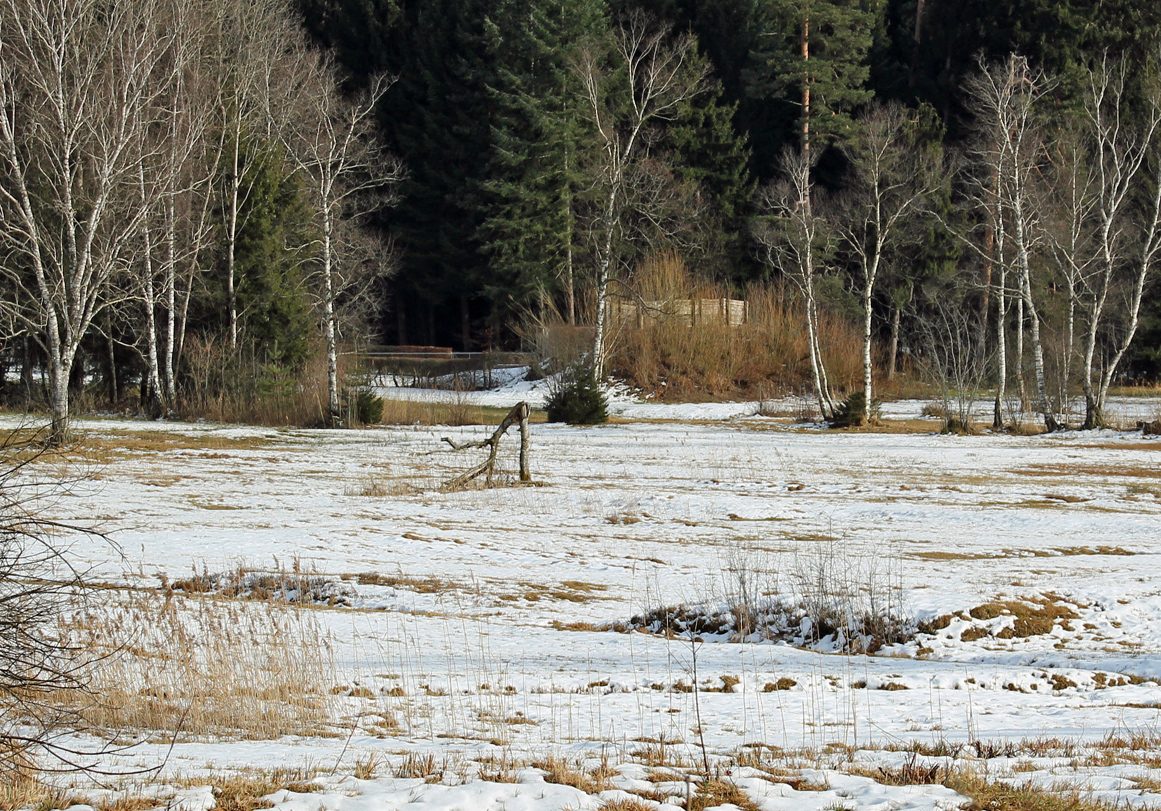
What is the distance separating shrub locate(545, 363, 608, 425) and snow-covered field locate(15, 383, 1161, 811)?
9.19 m

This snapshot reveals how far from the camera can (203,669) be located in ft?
27.1

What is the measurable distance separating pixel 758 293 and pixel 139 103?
29.5m

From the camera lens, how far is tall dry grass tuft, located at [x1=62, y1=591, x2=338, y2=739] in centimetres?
697

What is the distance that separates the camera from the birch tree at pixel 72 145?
2386 centimetres

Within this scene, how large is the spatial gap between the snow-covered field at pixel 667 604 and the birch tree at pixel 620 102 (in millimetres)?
16536

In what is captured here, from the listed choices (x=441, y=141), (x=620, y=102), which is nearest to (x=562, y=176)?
(x=620, y=102)

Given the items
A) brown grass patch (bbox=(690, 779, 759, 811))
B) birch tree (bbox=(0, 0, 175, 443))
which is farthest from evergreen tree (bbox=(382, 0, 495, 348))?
brown grass patch (bbox=(690, 779, 759, 811))

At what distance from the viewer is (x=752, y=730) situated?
289 inches

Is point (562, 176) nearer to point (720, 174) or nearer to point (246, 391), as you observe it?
point (720, 174)

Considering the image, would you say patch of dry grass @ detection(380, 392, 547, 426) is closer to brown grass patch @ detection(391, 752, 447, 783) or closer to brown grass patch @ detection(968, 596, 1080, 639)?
brown grass patch @ detection(968, 596, 1080, 639)

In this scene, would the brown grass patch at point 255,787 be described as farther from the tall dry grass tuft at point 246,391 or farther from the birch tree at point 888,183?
the birch tree at point 888,183

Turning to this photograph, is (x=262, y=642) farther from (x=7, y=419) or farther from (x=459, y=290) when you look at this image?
(x=459, y=290)

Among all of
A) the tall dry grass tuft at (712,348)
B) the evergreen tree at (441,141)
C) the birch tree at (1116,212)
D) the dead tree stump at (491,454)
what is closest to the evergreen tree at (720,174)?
the tall dry grass tuft at (712,348)

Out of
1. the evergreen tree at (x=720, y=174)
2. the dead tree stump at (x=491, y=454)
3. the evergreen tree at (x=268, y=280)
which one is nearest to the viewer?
the dead tree stump at (x=491, y=454)
